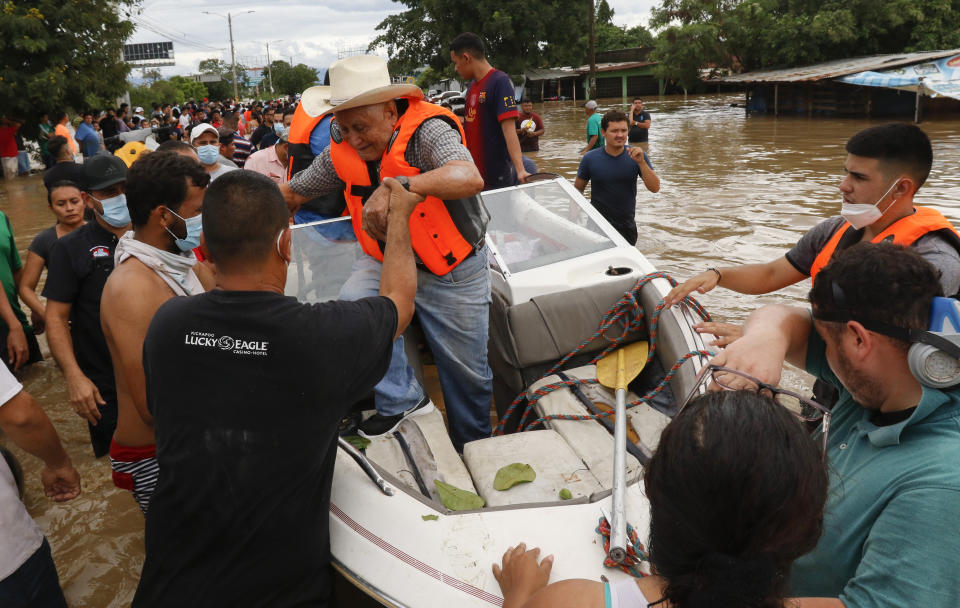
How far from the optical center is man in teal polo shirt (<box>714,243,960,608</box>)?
1.15 m

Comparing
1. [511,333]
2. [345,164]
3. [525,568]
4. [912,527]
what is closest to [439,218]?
[345,164]

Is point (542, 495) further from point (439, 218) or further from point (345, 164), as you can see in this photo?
point (345, 164)

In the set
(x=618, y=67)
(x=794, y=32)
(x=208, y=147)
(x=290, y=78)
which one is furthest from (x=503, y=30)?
(x=290, y=78)

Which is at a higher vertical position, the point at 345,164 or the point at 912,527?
the point at 345,164

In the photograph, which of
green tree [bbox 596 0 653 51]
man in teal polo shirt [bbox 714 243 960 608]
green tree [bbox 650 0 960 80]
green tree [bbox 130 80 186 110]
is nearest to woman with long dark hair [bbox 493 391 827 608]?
man in teal polo shirt [bbox 714 243 960 608]

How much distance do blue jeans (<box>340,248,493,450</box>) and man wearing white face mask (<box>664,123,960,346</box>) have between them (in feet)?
2.96

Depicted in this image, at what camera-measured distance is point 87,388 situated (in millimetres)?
2902

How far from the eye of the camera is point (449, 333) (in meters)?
2.97

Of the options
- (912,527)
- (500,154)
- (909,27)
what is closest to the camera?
(912,527)

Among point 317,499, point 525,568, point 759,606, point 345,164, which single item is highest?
point 345,164

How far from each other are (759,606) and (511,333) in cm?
265

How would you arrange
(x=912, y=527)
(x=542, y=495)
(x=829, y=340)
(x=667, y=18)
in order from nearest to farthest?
(x=912, y=527)
(x=829, y=340)
(x=542, y=495)
(x=667, y=18)

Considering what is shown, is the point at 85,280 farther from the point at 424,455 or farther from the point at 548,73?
the point at 548,73

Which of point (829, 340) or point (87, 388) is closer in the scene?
point (829, 340)
